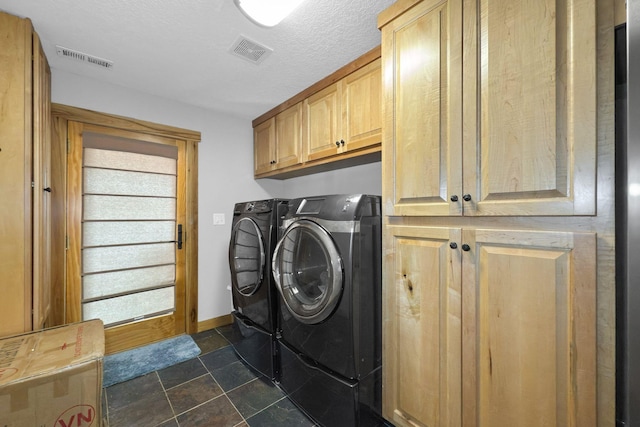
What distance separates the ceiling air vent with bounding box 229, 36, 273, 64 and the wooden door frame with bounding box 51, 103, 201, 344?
46.1 inches

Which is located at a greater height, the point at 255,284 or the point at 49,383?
the point at 255,284

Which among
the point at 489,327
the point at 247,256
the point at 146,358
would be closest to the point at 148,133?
the point at 247,256

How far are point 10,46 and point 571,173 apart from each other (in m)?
2.68

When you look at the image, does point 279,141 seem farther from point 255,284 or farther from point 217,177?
point 255,284

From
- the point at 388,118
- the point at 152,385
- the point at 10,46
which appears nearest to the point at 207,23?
the point at 10,46

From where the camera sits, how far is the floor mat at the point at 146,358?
6.41 ft

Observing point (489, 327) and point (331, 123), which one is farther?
point (331, 123)

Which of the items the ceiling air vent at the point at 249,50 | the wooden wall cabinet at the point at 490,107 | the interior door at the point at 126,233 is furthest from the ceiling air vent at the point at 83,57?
the wooden wall cabinet at the point at 490,107

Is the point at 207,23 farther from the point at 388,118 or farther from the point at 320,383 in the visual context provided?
the point at 320,383

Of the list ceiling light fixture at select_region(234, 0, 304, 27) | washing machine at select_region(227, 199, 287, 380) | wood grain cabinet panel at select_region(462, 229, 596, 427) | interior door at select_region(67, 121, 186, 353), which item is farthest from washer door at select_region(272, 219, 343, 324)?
interior door at select_region(67, 121, 186, 353)

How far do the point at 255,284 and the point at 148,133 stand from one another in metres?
1.79

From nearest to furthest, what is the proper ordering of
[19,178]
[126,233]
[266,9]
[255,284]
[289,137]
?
[266,9] → [19,178] → [255,284] → [126,233] → [289,137]

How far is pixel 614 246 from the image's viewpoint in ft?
2.46

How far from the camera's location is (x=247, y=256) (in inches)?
80.3
